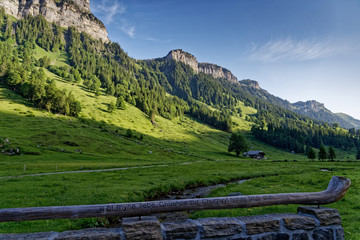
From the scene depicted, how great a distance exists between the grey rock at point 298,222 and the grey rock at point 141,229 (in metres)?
4.39

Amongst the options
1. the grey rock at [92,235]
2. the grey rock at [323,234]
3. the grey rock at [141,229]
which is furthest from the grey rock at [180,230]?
the grey rock at [323,234]

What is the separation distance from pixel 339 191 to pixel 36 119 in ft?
416

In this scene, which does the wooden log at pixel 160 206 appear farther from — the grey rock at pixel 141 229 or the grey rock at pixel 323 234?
the grey rock at pixel 323 234

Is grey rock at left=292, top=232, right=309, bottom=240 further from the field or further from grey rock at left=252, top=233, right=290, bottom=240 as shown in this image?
the field

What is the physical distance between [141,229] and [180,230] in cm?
115

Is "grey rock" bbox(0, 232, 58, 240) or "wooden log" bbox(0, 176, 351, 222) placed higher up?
"wooden log" bbox(0, 176, 351, 222)

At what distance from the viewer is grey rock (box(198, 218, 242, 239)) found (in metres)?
5.79

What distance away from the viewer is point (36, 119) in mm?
102312

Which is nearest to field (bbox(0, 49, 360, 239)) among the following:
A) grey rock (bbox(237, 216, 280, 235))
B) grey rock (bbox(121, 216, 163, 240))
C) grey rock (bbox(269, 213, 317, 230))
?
grey rock (bbox(269, 213, 317, 230))

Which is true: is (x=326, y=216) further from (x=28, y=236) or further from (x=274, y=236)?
(x=28, y=236)

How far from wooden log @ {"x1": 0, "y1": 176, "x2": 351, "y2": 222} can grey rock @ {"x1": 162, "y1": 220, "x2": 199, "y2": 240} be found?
516 millimetres

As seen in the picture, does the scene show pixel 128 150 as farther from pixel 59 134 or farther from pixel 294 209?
pixel 294 209

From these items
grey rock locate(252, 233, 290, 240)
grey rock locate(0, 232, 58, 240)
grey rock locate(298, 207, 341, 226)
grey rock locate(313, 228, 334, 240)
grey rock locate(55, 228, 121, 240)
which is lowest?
grey rock locate(0, 232, 58, 240)

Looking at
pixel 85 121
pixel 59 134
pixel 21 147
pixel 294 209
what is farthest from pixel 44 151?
pixel 294 209
